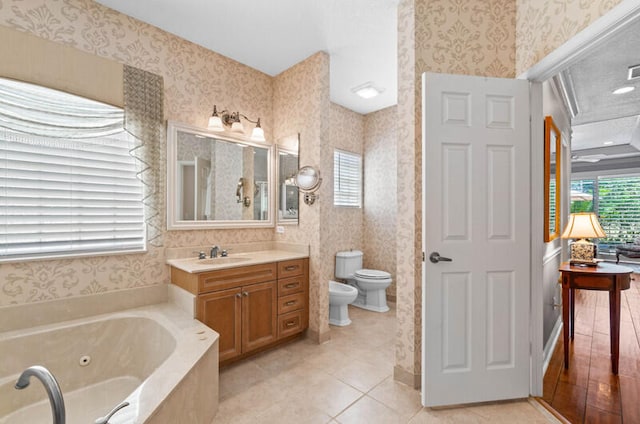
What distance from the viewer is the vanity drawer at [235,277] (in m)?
2.10

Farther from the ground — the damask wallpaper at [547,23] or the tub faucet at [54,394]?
the damask wallpaper at [547,23]

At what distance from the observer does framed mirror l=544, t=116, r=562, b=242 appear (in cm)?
214

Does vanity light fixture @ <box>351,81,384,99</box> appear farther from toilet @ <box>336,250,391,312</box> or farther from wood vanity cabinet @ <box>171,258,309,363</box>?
wood vanity cabinet @ <box>171,258,309,363</box>

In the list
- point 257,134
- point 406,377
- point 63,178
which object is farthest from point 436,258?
point 63,178

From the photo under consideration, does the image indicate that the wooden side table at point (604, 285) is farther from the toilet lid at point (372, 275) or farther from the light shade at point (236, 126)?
the light shade at point (236, 126)

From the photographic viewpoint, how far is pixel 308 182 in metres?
2.84

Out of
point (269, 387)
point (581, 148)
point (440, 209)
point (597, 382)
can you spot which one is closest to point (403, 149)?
point (440, 209)

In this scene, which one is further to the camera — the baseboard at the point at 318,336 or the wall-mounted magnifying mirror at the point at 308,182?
the wall-mounted magnifying mirror at the point at 308,182

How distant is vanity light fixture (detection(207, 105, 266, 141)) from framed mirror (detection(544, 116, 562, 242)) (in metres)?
2.47

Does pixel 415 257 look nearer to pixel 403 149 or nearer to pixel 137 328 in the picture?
pixel 403 149

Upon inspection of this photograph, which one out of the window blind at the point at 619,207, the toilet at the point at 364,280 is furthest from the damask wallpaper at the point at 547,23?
the window blind at the point at 619,207

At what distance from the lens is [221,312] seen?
2.17 m

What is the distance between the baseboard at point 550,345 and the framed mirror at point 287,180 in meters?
2.41

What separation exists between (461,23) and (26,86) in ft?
9.51
